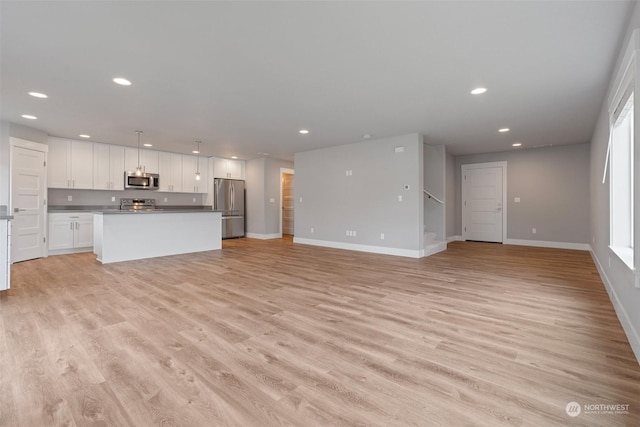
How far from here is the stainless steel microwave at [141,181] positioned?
7271 millimetres

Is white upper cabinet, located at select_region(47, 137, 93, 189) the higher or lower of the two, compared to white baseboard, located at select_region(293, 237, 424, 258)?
higher

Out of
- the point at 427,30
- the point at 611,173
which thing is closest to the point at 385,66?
the point at 427,30

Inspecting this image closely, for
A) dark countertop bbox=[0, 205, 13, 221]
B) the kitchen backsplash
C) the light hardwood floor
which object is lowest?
the light hardwood floor

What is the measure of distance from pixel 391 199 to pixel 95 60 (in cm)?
522

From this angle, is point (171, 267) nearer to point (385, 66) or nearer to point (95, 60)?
point (95, 60)

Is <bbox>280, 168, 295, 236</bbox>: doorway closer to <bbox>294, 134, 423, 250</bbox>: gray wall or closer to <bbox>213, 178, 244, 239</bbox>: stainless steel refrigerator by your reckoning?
<bbox>213, 178, 244, 239</bbox>: stainless steel refrigerator

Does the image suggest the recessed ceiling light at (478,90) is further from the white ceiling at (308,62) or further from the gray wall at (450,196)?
the gray wall at (450,196)

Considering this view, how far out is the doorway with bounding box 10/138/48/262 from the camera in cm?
529

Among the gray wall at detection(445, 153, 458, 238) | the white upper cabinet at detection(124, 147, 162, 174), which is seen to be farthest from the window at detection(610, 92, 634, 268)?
the white upper cabinet at detection(124, 147, 162, 174)

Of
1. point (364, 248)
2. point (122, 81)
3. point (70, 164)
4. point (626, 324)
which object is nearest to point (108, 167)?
point (70, 164)

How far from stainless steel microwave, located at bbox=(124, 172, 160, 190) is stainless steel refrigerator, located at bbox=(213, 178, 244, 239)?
62.8 inches

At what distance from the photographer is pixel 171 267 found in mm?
4988

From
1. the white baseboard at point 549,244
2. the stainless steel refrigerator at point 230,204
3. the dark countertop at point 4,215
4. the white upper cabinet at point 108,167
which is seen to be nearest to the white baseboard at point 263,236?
the stainless steel refrigerator at point 230,204

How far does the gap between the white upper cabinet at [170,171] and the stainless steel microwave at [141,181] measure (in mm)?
184
